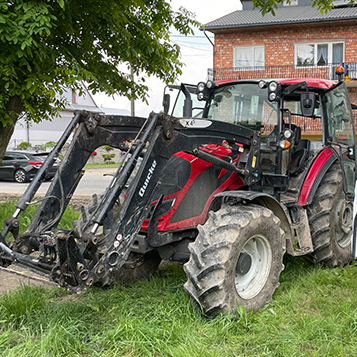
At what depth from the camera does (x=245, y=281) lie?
4449mm

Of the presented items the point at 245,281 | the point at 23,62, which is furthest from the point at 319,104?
the point at 23,62

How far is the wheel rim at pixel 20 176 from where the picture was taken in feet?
66.7

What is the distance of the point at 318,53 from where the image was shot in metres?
24.8

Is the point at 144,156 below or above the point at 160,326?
above

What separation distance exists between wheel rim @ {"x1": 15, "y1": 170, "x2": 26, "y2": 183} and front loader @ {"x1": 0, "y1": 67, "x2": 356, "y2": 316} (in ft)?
52.2

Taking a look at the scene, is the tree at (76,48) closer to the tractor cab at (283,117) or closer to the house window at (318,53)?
the tractor cab at (283,117)

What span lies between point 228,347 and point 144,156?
5.54 ft

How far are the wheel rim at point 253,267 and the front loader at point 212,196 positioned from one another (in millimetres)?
11

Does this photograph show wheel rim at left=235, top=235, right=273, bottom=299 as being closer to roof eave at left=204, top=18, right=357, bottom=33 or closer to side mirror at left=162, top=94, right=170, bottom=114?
side mirror at left=162, top=94, right=170, bottom=114

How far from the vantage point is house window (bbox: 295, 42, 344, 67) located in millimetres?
24562

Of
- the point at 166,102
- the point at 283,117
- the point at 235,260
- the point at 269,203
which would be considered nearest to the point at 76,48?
the point at 166,102

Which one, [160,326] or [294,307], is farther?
[294,307]

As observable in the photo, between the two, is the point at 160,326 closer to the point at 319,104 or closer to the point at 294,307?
the point at 294,307

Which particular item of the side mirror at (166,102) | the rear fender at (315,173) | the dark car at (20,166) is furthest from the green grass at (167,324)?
the dark car at (20,166)
